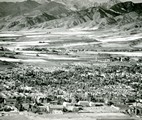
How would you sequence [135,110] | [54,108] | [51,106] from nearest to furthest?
[135,110]
[54,108]
[51,106]

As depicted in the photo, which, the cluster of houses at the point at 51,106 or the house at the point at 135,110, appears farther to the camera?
the house at the point at 135,110

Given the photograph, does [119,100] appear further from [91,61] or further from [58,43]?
[58,43]

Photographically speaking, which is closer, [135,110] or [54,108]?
[135,110]

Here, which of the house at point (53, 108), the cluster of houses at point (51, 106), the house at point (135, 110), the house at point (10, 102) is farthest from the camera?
the house at point (10, 102)

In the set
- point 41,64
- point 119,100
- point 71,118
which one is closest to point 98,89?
point 119,100

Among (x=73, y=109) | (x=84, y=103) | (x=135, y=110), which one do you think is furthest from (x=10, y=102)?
(x=135, y=110)

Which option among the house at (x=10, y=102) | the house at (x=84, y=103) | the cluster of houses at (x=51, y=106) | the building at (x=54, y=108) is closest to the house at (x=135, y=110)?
the cluster of houses at (x=51, y=106)

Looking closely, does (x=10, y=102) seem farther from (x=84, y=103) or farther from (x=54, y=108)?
(x=84, y=103)

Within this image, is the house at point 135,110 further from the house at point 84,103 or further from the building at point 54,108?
the building at point 54,108

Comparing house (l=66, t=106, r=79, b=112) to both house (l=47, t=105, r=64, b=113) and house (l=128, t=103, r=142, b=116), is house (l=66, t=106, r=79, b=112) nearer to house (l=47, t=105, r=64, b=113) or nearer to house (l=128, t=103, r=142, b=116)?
house (l=47, t=105, r=64, b=113)

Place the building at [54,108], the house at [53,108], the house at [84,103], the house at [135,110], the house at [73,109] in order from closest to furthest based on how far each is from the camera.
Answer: the building at [54,108] < the house at [53,108] < the house at [135,110] < the house at [73,109] < the house at [84,103]

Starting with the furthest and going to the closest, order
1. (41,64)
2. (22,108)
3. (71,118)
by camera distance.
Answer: (41,64) → (22,108) → (71,118)
